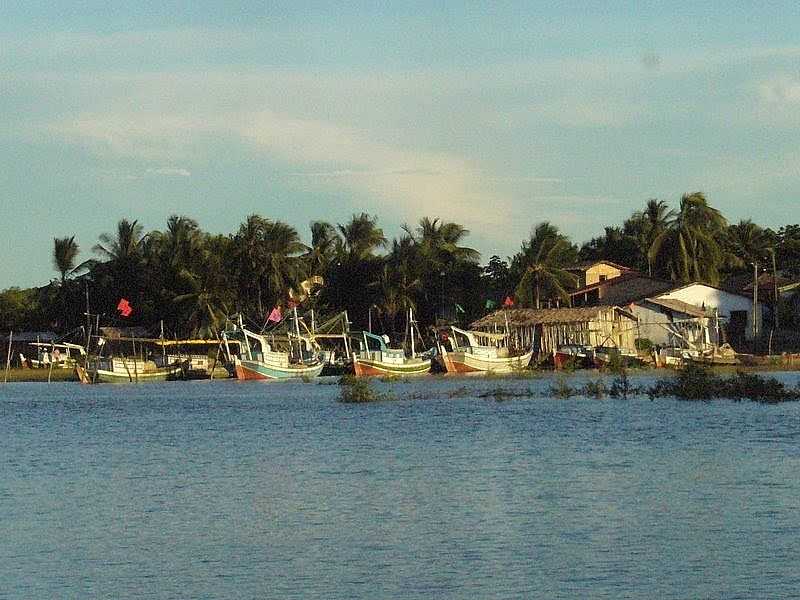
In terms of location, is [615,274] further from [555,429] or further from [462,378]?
[555,429]

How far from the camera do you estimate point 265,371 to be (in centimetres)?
8762

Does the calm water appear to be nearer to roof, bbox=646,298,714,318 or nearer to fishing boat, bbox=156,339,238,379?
roof, bbox=646,298,714,318

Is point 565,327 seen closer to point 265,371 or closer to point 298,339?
point 298,339

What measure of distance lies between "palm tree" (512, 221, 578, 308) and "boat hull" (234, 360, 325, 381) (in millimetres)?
16735

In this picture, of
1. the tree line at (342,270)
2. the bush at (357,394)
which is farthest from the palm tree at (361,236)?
the bush at (357,394)

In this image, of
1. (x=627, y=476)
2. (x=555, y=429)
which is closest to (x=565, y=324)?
(x=555, y=429)

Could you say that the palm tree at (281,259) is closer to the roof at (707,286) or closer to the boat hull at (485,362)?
the boat hull at (485,362)

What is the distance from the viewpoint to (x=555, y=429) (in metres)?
39.8

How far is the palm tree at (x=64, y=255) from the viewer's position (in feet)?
349

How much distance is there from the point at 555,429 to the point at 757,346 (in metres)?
52.6

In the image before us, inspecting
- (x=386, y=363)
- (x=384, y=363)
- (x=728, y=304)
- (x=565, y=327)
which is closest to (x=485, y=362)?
(x=565, y=327)

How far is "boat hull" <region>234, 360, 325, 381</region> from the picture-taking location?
287ft

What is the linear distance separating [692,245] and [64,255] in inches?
1842

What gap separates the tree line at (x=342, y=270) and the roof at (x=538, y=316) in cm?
407
